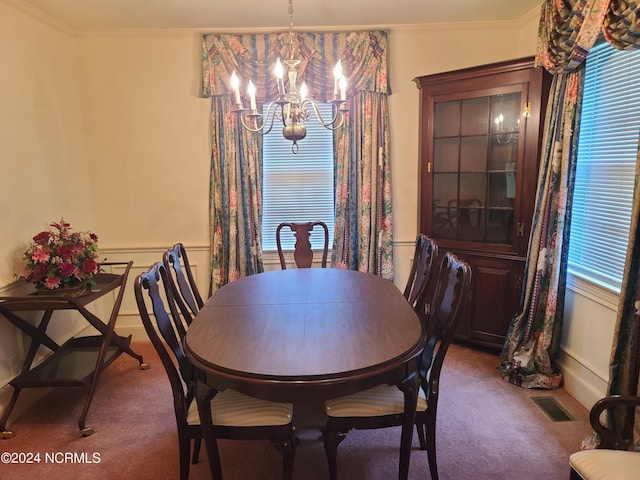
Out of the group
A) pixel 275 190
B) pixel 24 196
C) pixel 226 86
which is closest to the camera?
pixel 24 196

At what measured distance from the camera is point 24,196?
2.65 m

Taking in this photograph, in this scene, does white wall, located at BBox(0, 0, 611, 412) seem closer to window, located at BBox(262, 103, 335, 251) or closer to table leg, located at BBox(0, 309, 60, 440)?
window, located at BBox(262, 103, 335, 251)

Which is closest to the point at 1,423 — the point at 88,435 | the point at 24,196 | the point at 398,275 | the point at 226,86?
the point at 88,435

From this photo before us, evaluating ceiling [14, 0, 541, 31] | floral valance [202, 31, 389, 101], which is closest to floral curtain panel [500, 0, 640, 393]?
ceiling [14, 0, 541, 31]

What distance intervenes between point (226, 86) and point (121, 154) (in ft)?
3.51

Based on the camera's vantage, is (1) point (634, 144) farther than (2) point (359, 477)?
Yes

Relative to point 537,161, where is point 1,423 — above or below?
below

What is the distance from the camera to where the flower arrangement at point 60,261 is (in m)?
2.44

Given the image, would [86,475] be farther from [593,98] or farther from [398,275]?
[593,98]

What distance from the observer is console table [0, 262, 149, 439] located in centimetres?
232

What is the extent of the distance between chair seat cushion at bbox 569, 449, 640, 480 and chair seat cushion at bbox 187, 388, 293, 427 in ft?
3.56

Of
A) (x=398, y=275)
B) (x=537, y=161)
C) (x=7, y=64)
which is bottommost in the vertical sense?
(x=398, y=275)

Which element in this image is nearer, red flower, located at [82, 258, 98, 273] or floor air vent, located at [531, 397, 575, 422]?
floor air vent, located at [531, 397, 575, 422]

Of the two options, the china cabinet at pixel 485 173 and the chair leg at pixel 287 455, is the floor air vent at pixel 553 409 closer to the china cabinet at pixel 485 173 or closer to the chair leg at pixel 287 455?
the china cabinet at pixel 485 173
